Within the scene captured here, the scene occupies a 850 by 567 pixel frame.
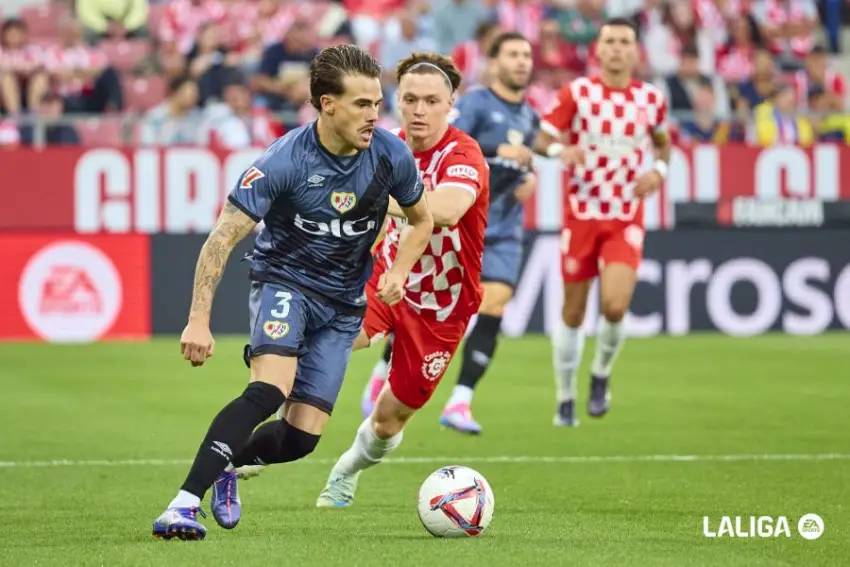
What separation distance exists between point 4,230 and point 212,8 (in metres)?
4.94

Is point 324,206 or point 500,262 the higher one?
point 324,206

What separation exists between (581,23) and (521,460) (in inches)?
498

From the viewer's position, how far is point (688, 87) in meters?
20.2

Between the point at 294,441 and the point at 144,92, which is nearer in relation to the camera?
the point at 294,441

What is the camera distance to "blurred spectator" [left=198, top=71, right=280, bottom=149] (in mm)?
18094

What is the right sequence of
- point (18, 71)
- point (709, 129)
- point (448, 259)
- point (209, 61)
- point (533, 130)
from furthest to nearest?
point (709, 129) → point (209, 61) → point (18, 71) → point (533, 130) → point (448, 259)

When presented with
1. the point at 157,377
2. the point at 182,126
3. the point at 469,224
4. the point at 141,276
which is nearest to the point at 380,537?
the point at 469,224

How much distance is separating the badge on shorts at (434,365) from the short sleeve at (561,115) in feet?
11.8

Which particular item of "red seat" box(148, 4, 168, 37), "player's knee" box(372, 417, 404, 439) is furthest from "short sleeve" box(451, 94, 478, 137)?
"red seat" box(148, 4, 168, 37)

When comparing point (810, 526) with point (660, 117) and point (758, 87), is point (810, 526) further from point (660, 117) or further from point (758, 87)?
point (758, 87)

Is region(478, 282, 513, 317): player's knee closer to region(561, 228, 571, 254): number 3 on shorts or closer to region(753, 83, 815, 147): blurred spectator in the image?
region(561, 228, 571, 254): number 3 on shorts

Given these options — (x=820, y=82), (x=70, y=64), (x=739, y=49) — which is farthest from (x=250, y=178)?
(x=739, y=49)

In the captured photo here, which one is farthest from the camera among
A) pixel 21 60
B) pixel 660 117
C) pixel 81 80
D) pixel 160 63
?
pixel 160 63

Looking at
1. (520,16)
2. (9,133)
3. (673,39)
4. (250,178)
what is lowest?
(250,178)
